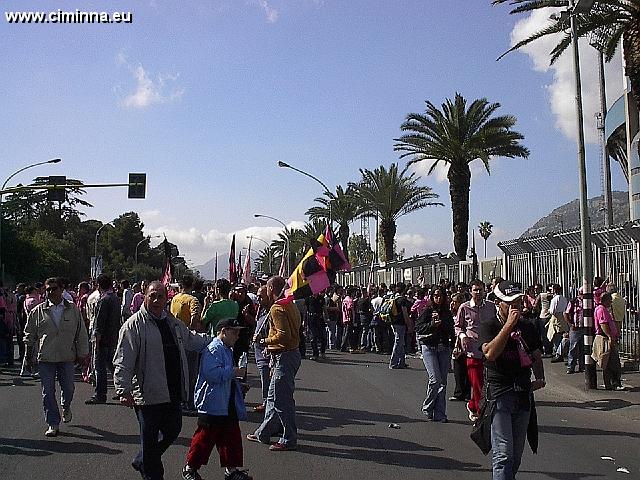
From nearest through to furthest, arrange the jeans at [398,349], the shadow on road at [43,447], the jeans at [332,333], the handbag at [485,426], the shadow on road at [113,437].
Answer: the handbag at [485,426] → the shadow on road at [43,447] → the shadow on road at [113,437] → the jeans at [398,349] → the jeans at [332,333]

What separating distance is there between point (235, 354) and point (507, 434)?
571 centimetres

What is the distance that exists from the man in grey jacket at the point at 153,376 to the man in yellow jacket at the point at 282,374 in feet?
7.03

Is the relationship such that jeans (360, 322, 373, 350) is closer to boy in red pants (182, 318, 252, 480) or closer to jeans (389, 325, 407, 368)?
jeans (389, 325, 407, 368)

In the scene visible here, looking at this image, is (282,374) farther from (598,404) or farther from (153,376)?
(598,404)

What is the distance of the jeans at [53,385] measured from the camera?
9156mm

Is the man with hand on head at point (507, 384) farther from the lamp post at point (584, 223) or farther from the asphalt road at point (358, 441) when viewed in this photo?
the lamp post at point (584, 223)

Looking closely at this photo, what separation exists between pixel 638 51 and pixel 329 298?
12.1 meters

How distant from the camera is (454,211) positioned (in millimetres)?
32562

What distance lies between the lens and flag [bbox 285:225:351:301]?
A: 1001cm

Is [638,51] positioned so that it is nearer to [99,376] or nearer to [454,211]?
[99,376]

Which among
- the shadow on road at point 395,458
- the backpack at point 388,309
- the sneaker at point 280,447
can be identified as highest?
the backpack at point 388,309

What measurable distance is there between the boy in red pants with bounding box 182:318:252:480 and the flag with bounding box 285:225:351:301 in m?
2.12

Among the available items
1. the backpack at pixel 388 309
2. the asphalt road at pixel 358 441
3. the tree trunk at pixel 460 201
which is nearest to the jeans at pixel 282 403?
the asphalt road at pixel 358 441

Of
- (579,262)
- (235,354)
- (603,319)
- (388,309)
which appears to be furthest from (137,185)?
(603,319)
